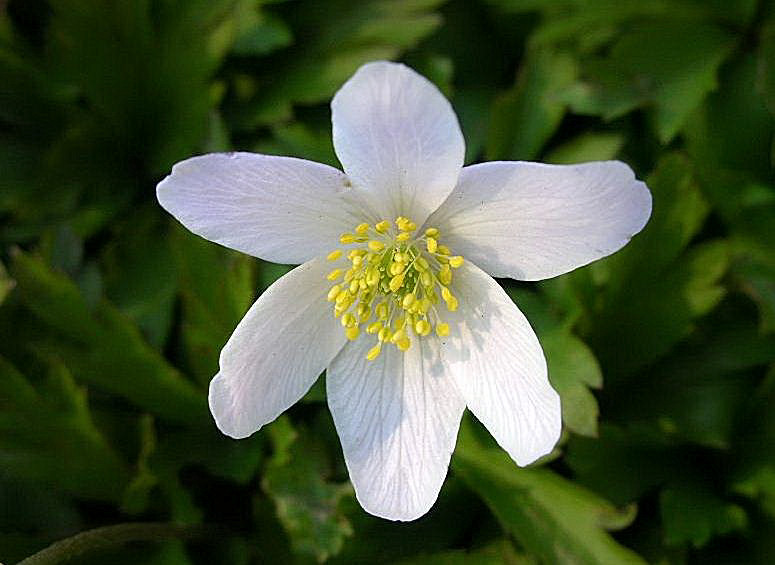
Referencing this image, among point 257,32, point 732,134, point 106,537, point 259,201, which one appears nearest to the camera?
point 259,201

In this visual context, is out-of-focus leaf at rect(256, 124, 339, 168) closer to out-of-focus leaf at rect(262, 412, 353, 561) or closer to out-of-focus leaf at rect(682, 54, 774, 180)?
out-of-focus leaf at rect(262, 412, 353, 561)

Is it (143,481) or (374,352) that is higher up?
(374,352)

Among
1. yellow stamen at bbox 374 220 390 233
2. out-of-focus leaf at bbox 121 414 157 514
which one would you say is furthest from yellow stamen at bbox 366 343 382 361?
out-of-focus leaf at bbox 121 414 157 514

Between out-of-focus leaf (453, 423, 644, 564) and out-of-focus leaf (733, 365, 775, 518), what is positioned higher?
A: out-of-focus leaf (453, 423, 644, 564)

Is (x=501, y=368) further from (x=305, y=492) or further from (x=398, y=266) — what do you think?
(x=305, y=492)

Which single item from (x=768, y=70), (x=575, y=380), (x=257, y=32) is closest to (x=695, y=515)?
(x=575, y=380)

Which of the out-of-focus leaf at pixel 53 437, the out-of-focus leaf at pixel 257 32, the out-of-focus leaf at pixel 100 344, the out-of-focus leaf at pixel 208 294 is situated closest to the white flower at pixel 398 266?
the out-of-focus leaf at pixel 208 294

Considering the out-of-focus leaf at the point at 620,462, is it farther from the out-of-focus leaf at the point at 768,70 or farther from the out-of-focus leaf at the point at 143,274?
the out-of-focus leaf at the point at 143,274

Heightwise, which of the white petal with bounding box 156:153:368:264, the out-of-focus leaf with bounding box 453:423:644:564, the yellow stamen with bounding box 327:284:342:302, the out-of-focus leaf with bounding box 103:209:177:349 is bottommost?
the out-of-focus leaf with bounding box 453:423:644:564
